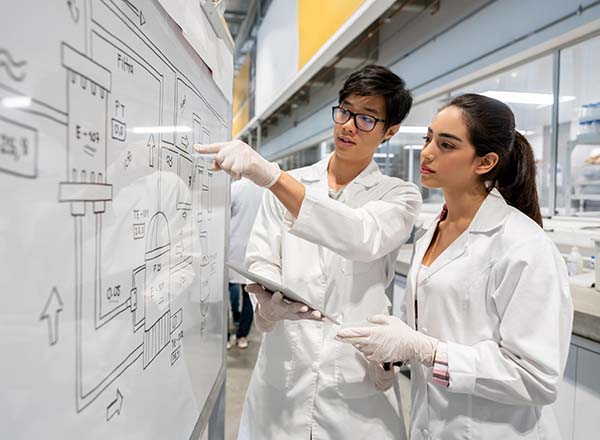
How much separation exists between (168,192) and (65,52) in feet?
1.00

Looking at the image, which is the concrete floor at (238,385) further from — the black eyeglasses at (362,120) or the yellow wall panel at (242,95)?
the yellow wall panel at (242,95)

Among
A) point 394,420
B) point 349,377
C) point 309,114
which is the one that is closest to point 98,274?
point 349,377

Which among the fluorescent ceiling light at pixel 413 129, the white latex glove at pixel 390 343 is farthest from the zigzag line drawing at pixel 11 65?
the fluorescent ceiling light at pixel 413 129

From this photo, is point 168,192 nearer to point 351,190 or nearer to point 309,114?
point 351,190

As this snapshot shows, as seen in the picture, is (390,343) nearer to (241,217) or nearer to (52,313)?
(52,313)

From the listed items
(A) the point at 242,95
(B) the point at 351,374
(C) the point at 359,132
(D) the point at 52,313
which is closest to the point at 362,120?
(C) the point at 359,132

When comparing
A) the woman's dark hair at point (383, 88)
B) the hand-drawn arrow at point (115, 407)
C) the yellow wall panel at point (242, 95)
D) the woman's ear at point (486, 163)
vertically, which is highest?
the yellow wall panel at point (242, 95)

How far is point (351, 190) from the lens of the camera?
3.95 feet

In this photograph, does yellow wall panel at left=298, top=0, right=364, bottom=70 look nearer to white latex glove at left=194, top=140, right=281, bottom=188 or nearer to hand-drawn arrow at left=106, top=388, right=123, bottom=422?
white latex glove at left=194, top=140, right=281, bottom=188

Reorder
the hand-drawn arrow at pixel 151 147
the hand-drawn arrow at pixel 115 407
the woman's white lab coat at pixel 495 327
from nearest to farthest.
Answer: the hand-drawn arrow at pixel 115 407
the hand-drawn arrow at pixel 151 147
the woman's white lab coat at pixel 495 327

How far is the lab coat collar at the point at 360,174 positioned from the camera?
1.21m

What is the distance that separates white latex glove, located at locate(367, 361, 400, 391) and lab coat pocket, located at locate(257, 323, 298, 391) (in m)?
0.20

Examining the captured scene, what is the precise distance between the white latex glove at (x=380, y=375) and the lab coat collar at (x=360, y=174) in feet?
1.63

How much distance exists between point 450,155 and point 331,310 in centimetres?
52
